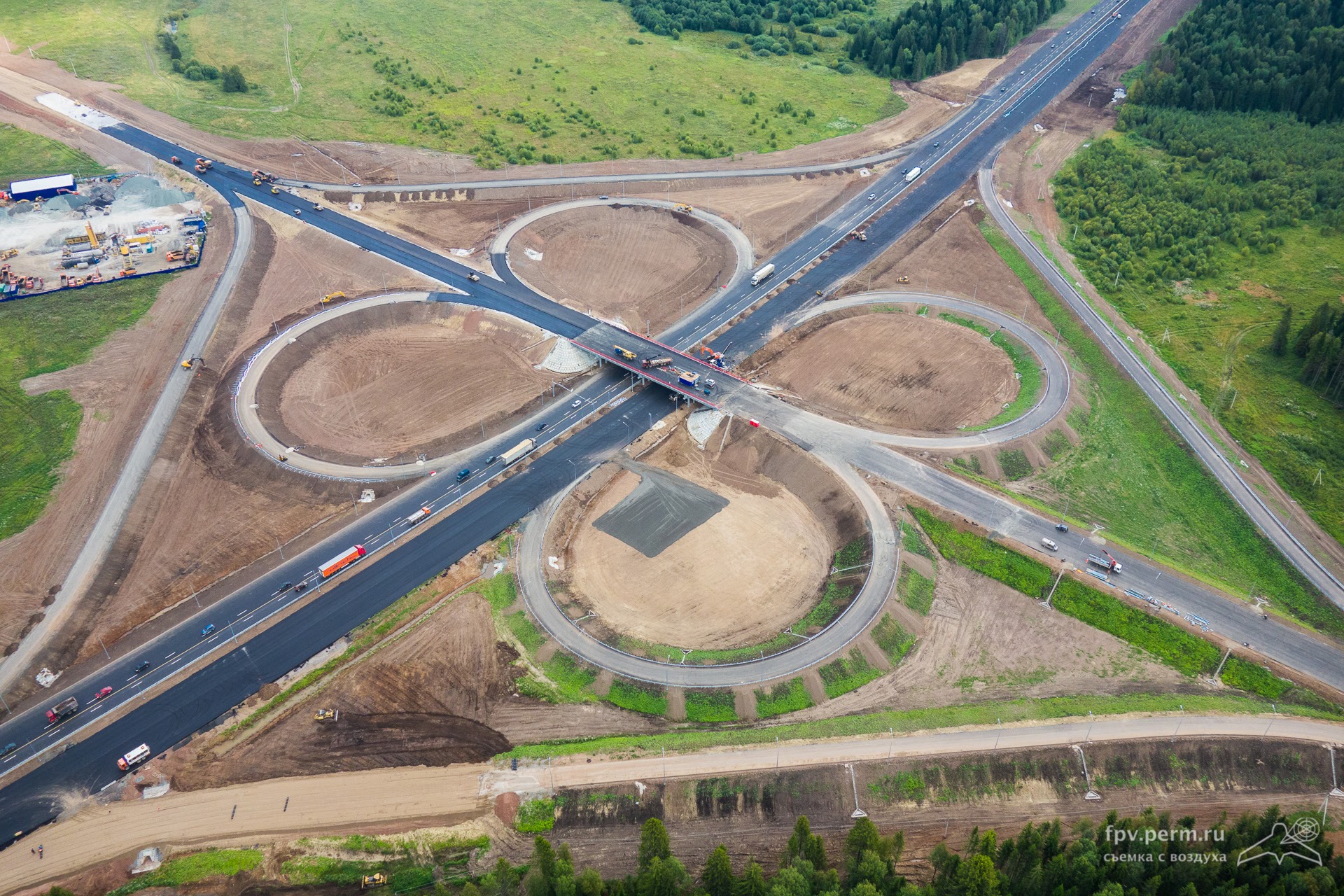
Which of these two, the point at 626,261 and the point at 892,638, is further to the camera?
the point at 626,261

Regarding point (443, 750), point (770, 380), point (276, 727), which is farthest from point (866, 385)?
point (276, 727)

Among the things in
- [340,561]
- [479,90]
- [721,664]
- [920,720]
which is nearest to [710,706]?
[721,664]

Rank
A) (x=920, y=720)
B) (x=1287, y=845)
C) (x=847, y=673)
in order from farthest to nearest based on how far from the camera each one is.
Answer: (x=847, y=673)
(x=920, y=720)
(x=1287, y=845)

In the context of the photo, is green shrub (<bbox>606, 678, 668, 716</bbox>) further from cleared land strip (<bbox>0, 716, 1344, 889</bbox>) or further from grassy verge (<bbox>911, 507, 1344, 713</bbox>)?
grassy verge (<bbox>911, 507, 1344, 713</bbox>)

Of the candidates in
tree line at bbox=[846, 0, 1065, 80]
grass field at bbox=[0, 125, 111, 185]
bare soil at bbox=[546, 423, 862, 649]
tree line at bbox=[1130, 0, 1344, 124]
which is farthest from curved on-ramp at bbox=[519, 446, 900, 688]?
tree line at bbox=[846, 0, 1065, 80]

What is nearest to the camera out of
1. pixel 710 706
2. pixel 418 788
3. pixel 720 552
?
pixel 418 788

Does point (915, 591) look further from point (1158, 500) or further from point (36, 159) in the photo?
point (36, 159)
